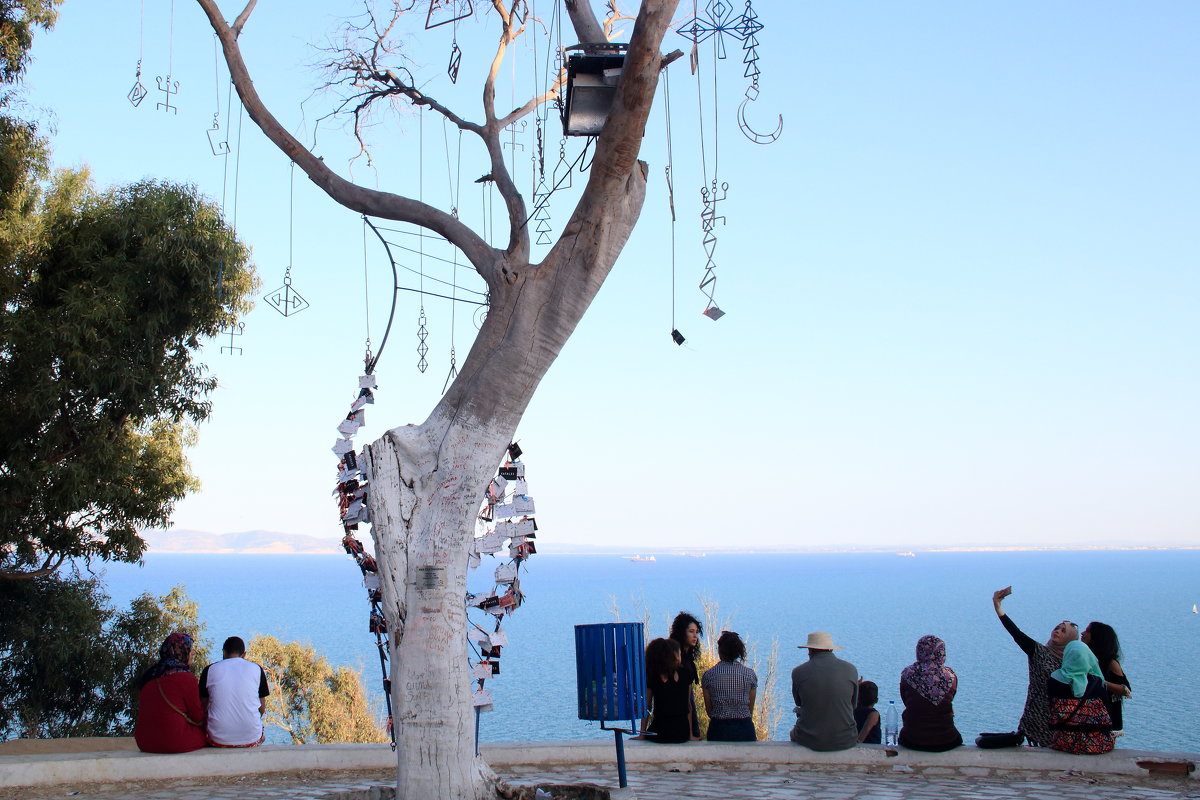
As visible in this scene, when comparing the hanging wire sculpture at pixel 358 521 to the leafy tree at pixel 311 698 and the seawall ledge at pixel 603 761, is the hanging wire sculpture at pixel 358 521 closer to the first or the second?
the seawall ledge at pixel 603 761

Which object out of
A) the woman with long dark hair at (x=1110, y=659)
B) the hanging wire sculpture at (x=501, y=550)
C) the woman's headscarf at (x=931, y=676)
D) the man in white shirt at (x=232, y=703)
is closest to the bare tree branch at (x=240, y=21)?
the hanging wire sculpture at (x=501, y=550)

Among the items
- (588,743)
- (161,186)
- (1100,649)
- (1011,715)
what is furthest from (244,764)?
(1011,715)

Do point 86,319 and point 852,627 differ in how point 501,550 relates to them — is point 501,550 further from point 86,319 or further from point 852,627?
point 852,627

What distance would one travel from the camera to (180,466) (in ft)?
43.8

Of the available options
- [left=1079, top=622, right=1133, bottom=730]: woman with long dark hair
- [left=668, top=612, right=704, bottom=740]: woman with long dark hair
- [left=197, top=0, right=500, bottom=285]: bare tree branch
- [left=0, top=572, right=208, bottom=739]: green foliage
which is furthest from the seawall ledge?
[left=0, top=572, right=208, bottom=739]: green foliage

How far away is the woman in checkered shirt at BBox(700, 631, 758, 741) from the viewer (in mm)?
8438

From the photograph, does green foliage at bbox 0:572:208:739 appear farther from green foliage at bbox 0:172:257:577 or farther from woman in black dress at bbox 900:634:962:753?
woman in black dress at bbox 900:634:962:753

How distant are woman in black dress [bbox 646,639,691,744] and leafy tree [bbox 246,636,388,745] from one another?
77.9ft

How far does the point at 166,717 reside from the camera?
7.98 metres

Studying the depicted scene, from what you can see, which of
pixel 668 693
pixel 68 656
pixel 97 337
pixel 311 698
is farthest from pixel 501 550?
pixel 311 698

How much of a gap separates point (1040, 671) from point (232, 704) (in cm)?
593

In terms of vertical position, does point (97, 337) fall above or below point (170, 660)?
above

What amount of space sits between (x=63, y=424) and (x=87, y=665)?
442 cm

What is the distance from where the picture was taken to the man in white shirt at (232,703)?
26.9 ft
